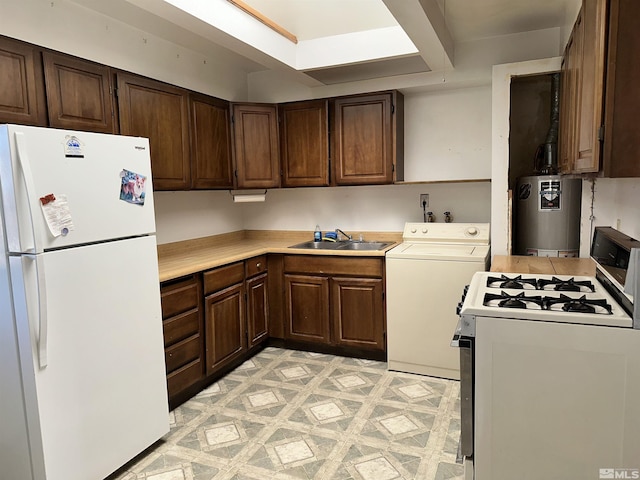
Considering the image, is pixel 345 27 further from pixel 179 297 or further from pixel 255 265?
pixel 179 297

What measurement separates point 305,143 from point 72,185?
7.10 ft

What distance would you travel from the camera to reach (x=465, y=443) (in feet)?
5.29

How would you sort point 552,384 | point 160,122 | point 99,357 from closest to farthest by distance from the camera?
point 552,384, point 99,357, point 160,122

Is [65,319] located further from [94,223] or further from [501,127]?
[501,127]

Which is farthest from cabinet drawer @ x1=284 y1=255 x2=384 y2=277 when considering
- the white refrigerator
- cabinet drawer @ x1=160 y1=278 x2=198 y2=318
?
the white refrigerator

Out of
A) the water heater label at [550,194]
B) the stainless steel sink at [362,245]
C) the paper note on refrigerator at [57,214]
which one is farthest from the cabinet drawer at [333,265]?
the paper note on refrigerator at [57,214]

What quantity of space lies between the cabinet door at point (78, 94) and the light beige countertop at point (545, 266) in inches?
92.0

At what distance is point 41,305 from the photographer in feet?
5.63

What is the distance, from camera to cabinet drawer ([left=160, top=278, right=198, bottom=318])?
8.40 feet

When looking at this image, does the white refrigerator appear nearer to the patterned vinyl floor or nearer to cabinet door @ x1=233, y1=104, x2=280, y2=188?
the patterned vinyl floor

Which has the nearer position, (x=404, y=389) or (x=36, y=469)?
(x=36, y=469)

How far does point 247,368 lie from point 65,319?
1.72 metres

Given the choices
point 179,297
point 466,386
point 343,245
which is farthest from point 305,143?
point 466,386

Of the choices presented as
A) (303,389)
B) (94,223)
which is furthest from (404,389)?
(94,223)
